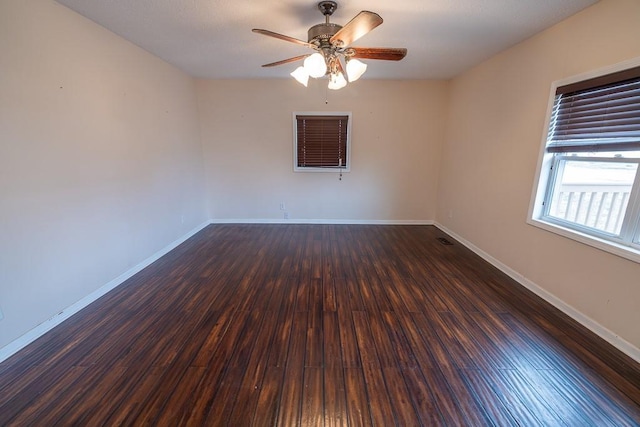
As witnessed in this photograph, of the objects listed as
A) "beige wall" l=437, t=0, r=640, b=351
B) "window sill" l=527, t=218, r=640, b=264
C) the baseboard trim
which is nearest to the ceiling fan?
"beige wall" l=437, t=0, r=640, b=351

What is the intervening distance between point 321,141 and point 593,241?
3.64 metres

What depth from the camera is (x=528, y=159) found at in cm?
270

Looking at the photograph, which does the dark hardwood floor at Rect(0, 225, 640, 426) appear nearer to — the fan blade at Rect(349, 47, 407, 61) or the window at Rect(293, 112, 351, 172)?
the fan blade at Rect(349, 47, 407, 61)

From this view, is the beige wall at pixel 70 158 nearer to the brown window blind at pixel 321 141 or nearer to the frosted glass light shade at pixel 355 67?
the brown window blind at pixel 321 141

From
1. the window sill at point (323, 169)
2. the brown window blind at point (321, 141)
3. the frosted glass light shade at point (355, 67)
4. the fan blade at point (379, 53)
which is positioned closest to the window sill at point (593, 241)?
the fan blade at point (379, 53)

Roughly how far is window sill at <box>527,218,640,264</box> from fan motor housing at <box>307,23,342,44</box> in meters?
2.61

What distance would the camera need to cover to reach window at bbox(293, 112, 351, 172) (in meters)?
4.50

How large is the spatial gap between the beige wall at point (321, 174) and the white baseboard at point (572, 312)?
1875 millimetres

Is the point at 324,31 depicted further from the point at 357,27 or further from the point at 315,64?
the point at 357,27

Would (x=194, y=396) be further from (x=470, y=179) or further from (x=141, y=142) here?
(x=470, y=179)

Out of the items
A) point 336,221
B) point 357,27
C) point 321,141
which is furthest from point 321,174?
point 357,27

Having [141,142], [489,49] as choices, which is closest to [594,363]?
[489,49]

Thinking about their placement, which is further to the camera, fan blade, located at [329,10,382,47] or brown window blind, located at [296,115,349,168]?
brown window blind, located at [296,115,349,168]

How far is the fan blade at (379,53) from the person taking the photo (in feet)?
6.79
